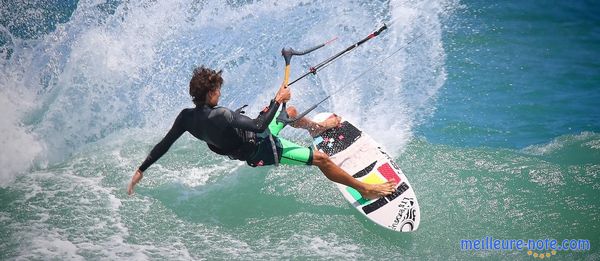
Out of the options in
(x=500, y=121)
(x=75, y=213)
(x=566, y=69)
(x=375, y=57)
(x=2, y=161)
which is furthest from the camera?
(x=566, y=69)

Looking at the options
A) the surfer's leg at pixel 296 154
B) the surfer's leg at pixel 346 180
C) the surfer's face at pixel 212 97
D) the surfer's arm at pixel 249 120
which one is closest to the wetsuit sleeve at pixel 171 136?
the surfer's face at pixel 212 97

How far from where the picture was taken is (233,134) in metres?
4.41

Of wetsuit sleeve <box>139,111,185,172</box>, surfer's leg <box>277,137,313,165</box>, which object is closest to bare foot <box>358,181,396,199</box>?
surfer's leg <box>277,137,313,165</box>

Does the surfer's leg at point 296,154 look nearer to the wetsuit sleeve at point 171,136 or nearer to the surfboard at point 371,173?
the surfboard at point 371,173

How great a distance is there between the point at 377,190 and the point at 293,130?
236cm

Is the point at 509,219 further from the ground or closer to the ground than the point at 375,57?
closer to the ground

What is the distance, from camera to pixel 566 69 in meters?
8.96

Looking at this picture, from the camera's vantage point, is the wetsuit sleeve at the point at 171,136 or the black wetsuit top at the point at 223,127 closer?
the black wetsuit top at the point at 223,127

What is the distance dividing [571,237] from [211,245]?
3.87 metres

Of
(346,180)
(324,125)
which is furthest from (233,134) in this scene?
(324,125)

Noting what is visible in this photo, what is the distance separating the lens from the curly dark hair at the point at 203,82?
13.4 feet

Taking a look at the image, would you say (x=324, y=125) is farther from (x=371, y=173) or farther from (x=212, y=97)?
(x=212, y=97)

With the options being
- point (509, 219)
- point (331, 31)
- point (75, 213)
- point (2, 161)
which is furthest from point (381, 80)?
point (2, 161)

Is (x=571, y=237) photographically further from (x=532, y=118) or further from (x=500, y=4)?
(x=500, y=4)
